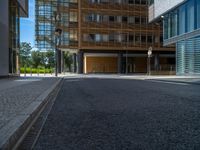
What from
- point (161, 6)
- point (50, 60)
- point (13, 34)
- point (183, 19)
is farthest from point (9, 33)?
point (50, 60)

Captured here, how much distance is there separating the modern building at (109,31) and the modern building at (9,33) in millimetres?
23829

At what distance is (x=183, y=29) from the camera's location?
130 ft

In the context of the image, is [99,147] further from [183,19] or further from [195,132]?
[183,19]

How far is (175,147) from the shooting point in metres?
5.24

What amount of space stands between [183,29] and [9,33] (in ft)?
60.8

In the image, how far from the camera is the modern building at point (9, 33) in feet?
98.9

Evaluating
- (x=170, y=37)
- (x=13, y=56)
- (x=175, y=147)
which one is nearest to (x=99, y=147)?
(x=175, y=147)

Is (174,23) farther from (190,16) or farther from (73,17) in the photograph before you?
(73,17)

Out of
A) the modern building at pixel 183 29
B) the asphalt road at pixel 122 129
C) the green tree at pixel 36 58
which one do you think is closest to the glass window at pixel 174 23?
the modern building at pixel 183 29

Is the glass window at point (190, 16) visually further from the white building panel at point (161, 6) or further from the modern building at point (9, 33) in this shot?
the modern building at point (9, 33)

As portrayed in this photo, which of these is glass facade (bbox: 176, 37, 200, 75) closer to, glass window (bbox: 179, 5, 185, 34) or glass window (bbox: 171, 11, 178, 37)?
glass window (bbox: 179, 5, 185, 34)

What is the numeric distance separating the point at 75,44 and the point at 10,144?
6253 cm

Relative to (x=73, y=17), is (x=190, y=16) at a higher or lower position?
lower

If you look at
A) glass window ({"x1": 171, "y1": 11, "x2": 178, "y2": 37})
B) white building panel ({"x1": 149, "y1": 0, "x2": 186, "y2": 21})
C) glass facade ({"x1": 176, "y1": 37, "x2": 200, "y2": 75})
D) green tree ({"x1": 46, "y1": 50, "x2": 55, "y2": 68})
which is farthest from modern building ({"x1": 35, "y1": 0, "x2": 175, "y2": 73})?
green tree ({"x1": 46, "y1": 50, "x2": 55, "y2": 68})
